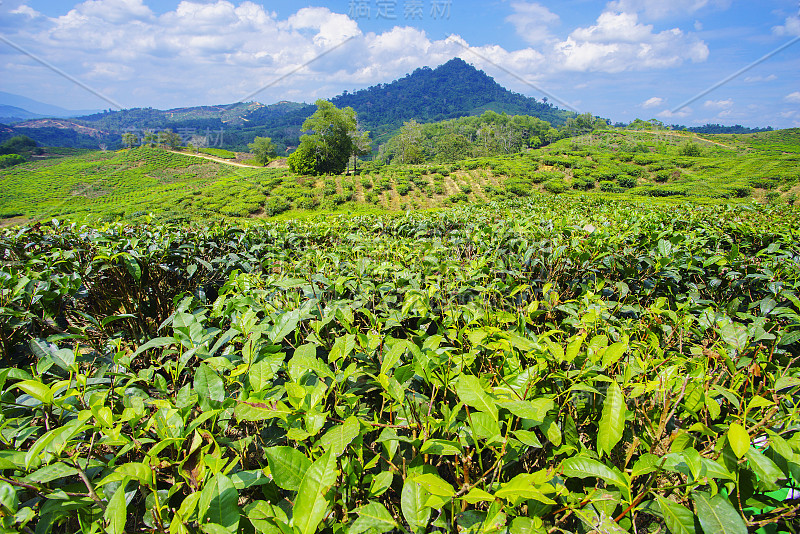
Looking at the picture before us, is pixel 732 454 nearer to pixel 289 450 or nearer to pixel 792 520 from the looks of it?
pixel 792 520

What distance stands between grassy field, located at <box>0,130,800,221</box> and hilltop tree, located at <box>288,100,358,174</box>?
5.50 meters

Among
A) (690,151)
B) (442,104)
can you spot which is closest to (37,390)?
(690,151)

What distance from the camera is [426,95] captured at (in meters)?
195

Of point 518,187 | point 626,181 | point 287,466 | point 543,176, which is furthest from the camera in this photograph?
point 543,176

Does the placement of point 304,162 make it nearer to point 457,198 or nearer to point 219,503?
point 457,198

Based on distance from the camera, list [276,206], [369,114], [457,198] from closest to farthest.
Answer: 1. [276,206]
2. [457,198]
3. [369,114]

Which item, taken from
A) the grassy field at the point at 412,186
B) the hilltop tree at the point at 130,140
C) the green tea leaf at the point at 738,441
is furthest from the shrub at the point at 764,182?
the hilltop tree at the point at 130,140

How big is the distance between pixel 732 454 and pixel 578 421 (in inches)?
18.0

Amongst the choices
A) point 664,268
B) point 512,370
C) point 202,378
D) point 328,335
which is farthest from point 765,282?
point 202,378

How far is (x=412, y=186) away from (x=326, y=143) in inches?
733

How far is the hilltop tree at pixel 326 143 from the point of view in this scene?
45.8 meters

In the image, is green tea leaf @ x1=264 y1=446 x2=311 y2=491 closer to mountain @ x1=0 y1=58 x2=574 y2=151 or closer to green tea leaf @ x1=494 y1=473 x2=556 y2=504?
green tea leaf @ x1=494 y1=473 x2=556 y2=504

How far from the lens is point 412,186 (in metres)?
35.2

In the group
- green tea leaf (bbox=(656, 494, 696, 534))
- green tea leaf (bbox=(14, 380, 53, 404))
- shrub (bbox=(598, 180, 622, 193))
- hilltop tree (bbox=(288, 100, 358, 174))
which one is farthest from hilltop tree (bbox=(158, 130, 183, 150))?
green tea leaf (bbox=(656, 494, 696, 534))
